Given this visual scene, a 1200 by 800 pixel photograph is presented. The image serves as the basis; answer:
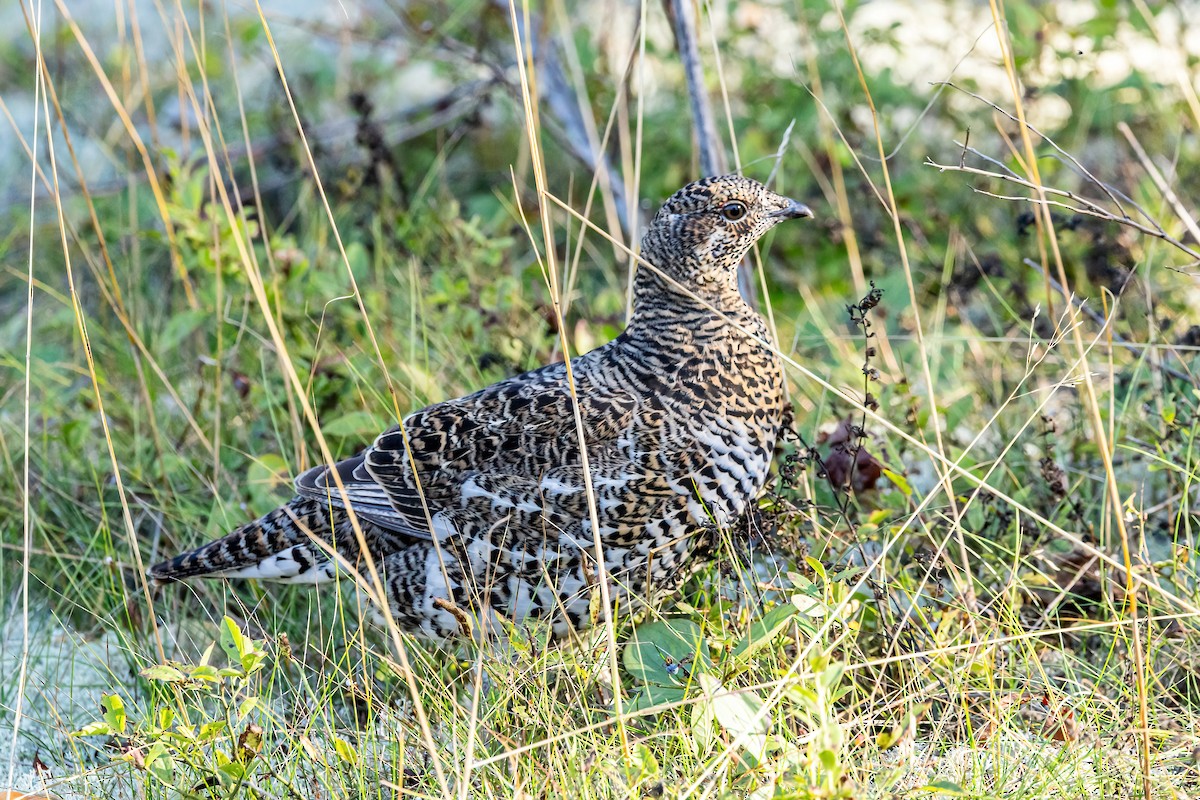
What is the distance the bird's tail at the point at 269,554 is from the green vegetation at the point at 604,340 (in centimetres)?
11

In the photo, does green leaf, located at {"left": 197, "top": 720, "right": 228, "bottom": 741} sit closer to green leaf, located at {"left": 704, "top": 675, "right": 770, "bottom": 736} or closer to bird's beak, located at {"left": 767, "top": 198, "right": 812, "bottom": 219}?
green leaf, located at {"left": 704, "top": 675, "right": 770, "bottom": 736}

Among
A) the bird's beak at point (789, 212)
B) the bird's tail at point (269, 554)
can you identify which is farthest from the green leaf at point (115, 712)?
the bird's beak at point (789, 212)

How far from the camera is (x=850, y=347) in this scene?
4.21m

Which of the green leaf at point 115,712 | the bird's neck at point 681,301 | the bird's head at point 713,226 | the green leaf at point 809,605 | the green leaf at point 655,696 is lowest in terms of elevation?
the green leaf at point 655,696

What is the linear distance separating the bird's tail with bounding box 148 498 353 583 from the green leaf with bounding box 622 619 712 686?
2.97ft

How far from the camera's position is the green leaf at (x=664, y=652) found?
2590 mm

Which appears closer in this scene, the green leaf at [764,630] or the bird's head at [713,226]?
the green leaf at [764,630]

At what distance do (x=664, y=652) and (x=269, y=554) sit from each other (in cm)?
113

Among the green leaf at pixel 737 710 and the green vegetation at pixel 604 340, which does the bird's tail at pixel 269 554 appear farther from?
the green leaf at pixel 737 710

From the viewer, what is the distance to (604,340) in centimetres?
386

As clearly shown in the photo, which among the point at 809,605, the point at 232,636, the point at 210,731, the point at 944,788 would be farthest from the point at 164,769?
the point at 944,788

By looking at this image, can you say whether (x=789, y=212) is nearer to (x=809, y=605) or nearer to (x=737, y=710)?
(x=809, y=605)

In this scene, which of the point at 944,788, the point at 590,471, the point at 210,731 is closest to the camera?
the point at 944,788

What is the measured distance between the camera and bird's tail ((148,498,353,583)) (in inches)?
123
